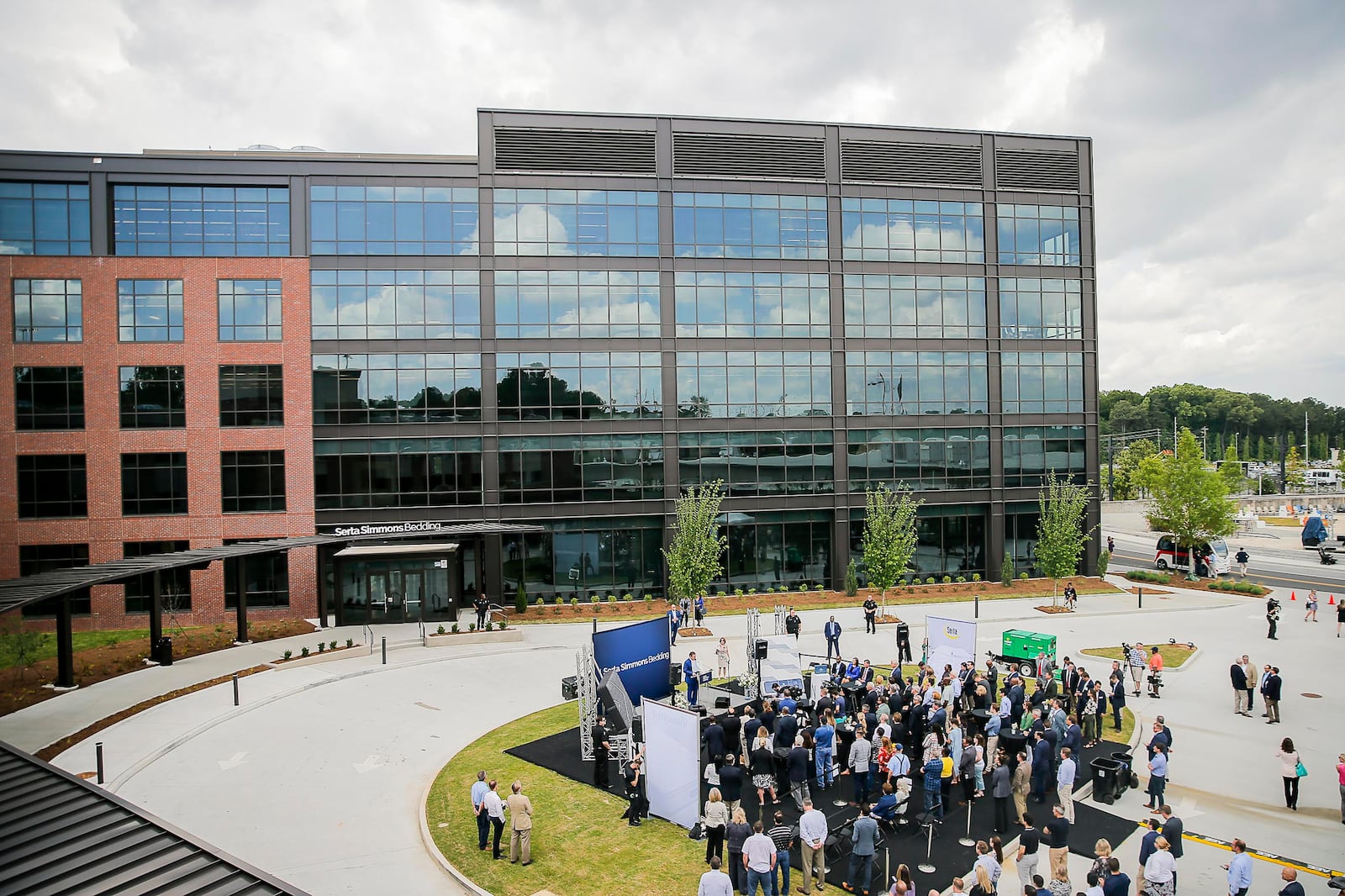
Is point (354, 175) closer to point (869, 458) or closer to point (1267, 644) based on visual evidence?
point (869, 458)

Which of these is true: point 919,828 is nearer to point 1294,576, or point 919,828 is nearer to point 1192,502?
point 1192,502

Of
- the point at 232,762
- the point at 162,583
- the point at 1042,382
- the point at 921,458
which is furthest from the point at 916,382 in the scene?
the point at 162,583

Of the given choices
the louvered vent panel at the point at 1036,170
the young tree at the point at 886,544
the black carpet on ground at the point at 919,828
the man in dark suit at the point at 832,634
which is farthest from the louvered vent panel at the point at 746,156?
the black carpet on ground at the point at 919,828

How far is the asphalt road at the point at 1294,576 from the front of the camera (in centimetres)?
4264

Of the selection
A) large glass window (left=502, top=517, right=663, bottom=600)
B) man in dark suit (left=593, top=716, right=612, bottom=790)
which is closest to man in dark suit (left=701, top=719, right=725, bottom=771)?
man in dark suit (left=593, top=716, right=612, bottom=790)

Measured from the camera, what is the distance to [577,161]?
40500 millimetres

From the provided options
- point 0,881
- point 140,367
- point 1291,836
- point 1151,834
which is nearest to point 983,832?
point 1151,834

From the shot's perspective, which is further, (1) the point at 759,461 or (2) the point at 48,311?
(1) the point at 759,461

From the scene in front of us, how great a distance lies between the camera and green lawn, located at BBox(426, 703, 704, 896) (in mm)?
12852

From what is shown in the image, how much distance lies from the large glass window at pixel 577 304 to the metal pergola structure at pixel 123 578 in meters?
10.8

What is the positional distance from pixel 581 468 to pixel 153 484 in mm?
20376

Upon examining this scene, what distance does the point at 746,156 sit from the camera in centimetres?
4206

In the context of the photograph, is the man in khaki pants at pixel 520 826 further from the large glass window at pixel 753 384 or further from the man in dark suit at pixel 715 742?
the large glass window at pixel 753 384

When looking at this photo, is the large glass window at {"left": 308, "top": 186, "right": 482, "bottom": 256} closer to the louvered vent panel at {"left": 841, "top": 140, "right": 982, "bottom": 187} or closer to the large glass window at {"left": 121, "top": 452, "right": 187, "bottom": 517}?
the large glass window at {"left": 121, "top": 452, "right": 187, "bottom": 517}
